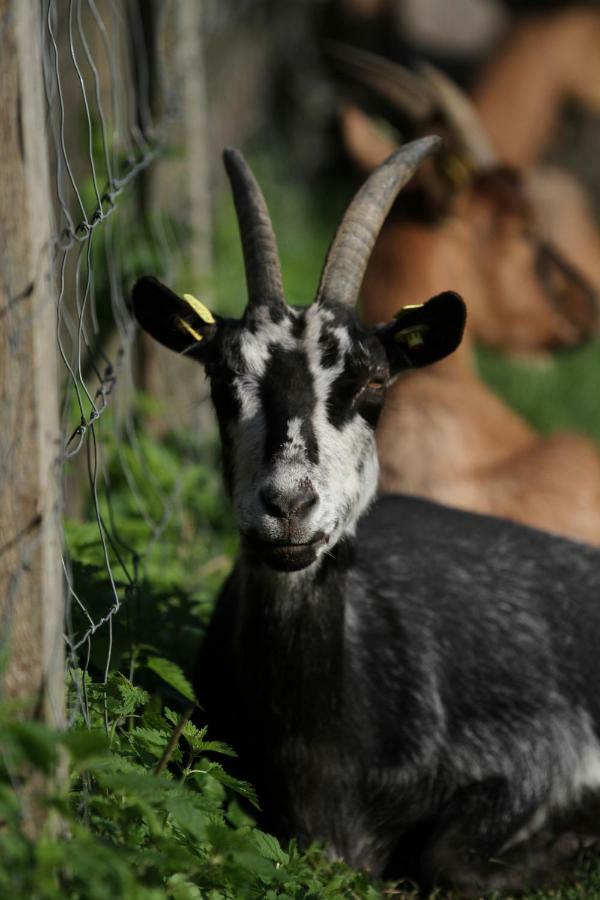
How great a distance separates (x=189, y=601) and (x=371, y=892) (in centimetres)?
136

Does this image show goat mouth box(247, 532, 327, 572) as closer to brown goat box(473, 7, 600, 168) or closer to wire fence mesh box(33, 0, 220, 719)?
wire fence mesh box(33, 0, 220, 719)

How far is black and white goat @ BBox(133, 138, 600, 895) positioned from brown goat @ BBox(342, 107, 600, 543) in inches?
67.8

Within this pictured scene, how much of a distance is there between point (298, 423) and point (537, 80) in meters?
9.96

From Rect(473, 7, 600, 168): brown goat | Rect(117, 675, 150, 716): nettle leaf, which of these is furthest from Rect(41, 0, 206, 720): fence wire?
Rect(473, 7, 600, 168): brown goat

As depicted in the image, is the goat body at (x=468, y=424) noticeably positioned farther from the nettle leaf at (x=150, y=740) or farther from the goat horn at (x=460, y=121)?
the nettle leaf at (x=150, y=740)

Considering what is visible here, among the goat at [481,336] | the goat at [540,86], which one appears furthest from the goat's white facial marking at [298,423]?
the goat at [540,86]

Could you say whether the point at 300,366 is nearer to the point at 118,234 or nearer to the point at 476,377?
the point at 118,234

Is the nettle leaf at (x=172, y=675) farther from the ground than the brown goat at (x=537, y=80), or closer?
closer

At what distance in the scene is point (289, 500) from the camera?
3131 millimetres

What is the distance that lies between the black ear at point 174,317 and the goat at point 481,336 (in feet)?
7.84

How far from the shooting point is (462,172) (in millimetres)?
6773

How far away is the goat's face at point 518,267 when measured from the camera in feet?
22.9

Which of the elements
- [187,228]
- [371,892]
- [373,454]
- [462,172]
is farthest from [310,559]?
[462,172]

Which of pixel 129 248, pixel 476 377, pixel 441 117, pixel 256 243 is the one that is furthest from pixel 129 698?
pixel 441 117
